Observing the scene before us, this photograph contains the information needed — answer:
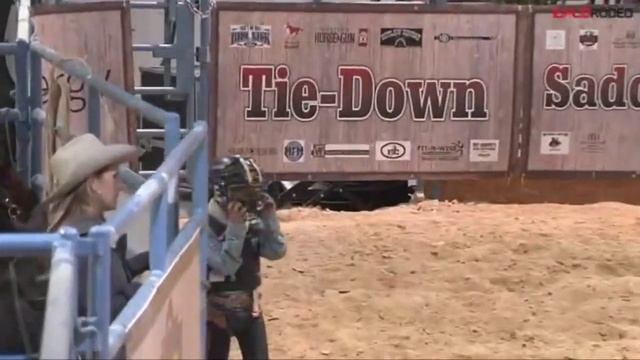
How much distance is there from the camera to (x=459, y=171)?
1096cm

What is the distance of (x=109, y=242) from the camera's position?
2885 mm

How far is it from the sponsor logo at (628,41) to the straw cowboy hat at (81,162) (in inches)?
283

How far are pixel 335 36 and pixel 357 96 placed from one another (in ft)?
1.68

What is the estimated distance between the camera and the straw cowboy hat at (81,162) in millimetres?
4242

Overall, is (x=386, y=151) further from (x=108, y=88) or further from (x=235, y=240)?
(x=108, y=88)

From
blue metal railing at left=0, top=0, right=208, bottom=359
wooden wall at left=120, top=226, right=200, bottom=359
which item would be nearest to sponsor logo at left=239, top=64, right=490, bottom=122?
blue metal railing at left=0, top=0, right=208, bottom=359

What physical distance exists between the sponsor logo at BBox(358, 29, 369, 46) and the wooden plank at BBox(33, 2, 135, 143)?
1.83 meters

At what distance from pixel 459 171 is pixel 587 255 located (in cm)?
173

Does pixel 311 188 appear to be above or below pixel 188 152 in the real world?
below

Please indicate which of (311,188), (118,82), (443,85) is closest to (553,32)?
(443,85)

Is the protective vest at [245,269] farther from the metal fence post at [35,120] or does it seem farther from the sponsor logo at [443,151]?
the sponsor logo at [443,151]

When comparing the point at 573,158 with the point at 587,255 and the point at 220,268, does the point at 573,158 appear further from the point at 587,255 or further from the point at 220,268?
the point at 220,268

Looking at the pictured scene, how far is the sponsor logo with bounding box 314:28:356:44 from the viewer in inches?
415

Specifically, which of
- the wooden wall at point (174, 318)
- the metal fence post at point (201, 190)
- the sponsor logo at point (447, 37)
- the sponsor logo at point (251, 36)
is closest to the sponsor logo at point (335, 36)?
the sponsor logo at point (251, 36)
